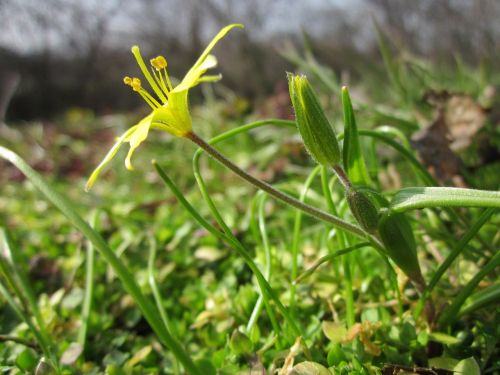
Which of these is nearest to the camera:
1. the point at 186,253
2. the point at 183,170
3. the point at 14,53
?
the point at 186,253

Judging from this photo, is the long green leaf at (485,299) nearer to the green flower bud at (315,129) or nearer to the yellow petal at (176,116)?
the green flower bud at (315,129)

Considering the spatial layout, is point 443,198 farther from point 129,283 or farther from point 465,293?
point 129,283

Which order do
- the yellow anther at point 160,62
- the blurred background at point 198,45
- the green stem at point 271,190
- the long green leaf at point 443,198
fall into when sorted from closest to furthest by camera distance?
the long green leaf at point 443,198 < the green stem at point 271,190 < the yellow anther at point 160,62 < the blurred background at point 198,45

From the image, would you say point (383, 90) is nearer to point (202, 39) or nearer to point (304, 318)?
point (304, 318)

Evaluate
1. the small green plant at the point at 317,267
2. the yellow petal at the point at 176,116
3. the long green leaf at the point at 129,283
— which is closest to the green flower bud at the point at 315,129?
the small green plant at the point at 317,267

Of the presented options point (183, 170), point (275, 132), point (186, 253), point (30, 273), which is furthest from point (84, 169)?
point (186, 253)

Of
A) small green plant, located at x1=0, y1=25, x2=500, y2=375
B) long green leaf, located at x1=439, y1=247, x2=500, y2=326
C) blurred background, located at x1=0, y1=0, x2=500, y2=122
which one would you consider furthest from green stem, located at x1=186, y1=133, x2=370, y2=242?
blurred background, located at x1=0, y1=0, x2=500, y2=122

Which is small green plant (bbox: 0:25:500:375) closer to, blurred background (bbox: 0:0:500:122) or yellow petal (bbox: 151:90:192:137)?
yellow petal (bbox: 151:90:192:137)
